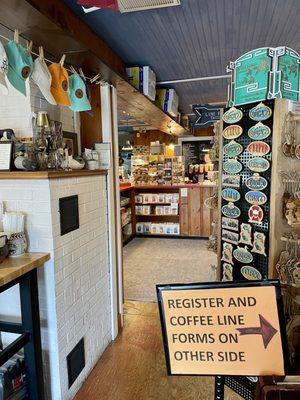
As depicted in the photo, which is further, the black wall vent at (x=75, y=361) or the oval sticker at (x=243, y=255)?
the oval sticker at (x=243, y=255)

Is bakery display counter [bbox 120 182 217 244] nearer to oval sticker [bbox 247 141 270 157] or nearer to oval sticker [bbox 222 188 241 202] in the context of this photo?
oval sticker [bbox 222 188 241 202]

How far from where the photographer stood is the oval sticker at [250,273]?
2.24 m

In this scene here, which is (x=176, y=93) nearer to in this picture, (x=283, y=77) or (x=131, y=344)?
(x=283, y=77)

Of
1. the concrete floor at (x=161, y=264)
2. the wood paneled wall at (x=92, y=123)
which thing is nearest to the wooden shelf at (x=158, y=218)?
the concrete floor at (x=161, y=264)

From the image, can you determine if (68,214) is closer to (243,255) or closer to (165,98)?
(243,255)

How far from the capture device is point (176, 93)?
15.0 feet

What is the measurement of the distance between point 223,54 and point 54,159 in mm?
2005

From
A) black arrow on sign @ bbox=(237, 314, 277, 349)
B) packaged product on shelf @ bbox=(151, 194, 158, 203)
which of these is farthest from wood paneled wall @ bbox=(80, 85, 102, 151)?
packaged product on shelf @ bbox=(151, 194, 158, 203)

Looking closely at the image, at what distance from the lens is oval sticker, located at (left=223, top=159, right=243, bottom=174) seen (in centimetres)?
229

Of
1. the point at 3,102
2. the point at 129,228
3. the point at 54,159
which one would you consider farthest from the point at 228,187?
the point at 129,228

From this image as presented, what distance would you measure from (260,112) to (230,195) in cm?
65

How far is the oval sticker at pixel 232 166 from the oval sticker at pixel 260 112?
0.34 meters

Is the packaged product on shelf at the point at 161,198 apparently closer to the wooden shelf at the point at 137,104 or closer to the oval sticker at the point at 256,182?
the wooden shelf at the point at 137,104

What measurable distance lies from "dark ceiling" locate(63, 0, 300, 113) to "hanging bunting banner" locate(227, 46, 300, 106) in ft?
0.96
